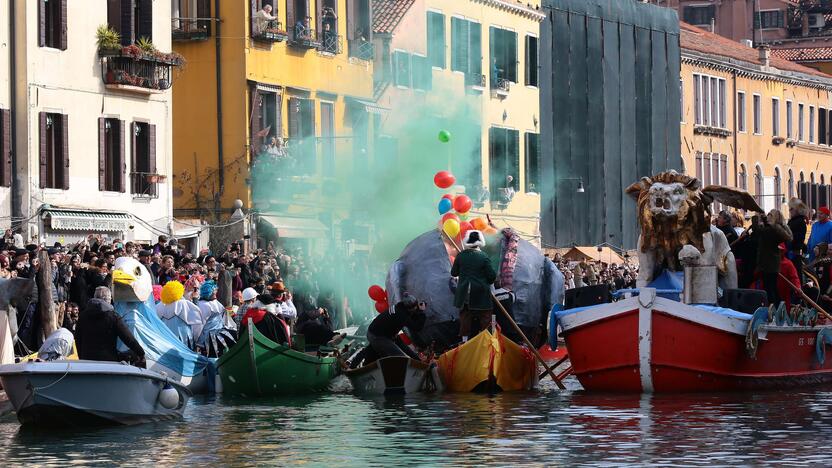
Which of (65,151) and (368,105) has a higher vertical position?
(368,105)

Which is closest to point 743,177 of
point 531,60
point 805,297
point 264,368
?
point 531,60

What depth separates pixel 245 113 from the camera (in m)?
53.2

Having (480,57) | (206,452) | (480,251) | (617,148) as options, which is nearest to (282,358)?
(480,251)

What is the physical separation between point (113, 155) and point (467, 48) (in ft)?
63.5

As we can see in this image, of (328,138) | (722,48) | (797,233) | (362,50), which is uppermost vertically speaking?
(722,48)

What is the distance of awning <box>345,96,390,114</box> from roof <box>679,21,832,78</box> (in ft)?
88.9

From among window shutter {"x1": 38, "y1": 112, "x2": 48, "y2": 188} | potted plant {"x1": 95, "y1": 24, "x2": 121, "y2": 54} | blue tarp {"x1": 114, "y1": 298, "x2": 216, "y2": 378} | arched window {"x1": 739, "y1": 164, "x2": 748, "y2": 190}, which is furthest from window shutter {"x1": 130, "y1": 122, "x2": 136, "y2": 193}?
arched window {"x1": 739, "y1": 164, "x2": 748, "y2": 190}

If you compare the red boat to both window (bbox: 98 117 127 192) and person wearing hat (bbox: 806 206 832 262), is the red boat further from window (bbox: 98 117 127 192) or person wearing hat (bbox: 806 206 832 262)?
window (bbox: 98 117 127 192)

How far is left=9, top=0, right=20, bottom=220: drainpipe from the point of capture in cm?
4425

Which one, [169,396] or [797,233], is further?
[797,233]

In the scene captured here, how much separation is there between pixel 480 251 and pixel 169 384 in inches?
298

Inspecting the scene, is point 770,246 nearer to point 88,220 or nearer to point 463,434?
point 463,434

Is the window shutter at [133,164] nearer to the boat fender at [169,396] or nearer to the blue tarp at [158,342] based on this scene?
the blue tarp at [158,342]

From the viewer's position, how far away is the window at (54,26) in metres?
45.3
